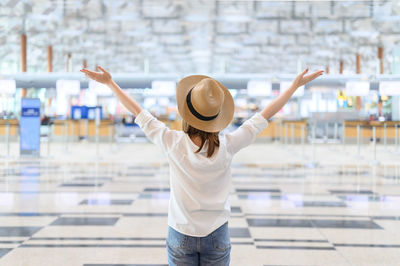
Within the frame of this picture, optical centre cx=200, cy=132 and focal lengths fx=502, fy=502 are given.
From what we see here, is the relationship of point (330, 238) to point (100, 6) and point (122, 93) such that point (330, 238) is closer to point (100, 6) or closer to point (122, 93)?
point (122, 93)

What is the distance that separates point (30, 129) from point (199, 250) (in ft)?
33.1

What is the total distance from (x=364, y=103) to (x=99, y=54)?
58.9ft

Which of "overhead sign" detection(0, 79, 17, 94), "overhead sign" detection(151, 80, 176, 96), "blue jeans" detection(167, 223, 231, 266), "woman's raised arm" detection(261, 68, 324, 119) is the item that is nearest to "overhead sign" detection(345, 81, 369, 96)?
"overhead sign" detection(151, 80, 176, 96)

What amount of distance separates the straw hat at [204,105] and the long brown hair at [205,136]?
0.03 m

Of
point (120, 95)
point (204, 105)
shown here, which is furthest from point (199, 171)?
point (120, 95)

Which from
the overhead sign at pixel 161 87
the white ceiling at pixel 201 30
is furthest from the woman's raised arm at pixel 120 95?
the white ceiling at pixel 201 30

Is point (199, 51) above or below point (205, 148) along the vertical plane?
above

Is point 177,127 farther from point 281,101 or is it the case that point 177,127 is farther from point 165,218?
point 281,101

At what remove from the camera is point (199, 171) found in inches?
62.6

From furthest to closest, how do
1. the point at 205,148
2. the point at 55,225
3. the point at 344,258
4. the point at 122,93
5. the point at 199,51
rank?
the point at 199,51, the point at 55,225, the point at 344,258, the point at 122,93, the point at 205,148

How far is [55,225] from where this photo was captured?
3994 mm

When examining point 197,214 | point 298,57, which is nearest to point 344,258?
point 197,214

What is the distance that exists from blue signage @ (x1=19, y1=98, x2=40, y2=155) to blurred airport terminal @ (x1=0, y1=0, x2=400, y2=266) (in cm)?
2

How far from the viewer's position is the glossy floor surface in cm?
314
